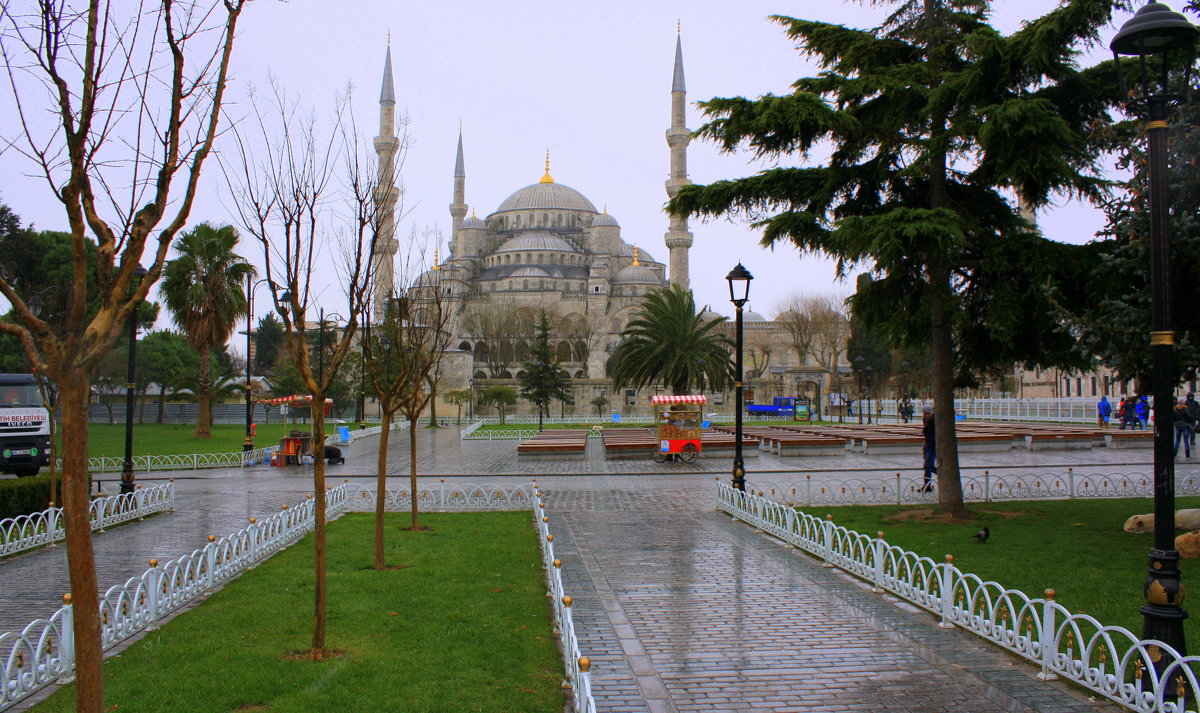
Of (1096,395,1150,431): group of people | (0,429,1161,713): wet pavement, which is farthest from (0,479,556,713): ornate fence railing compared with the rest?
(1096,395,1150,431): group of people

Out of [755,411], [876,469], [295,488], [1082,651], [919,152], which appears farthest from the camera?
[755,411]

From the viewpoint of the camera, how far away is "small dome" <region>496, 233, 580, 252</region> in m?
84.2

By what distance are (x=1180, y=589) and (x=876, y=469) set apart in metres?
14.3

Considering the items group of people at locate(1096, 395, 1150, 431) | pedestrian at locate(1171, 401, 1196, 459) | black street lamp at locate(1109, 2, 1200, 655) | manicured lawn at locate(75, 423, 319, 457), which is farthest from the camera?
group of people at locate(1096, 395, 1150, 431)

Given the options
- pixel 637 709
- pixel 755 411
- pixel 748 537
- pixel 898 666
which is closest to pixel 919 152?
pixel 748 537

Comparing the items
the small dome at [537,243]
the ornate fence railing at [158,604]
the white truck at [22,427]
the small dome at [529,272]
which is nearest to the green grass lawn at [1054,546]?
the ornate fence railing at [158,604]

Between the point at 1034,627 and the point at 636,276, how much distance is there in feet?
248

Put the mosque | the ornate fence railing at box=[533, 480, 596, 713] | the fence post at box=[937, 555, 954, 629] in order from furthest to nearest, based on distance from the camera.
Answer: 1. the mosque
2. the fence post at box=[937, 555, 954, 629]
3. the ornate fence railing at box=[533, 480, 596, 713]

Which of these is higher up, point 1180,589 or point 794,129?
point 794,129

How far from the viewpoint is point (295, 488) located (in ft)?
55.7

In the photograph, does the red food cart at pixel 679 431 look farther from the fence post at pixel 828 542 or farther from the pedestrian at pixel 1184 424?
the fence post at pixel 828 542

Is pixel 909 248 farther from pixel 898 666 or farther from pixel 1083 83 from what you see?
pixel 898 666

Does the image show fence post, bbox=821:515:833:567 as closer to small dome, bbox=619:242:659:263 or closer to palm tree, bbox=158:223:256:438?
palm tree, bbox=158:223:256:438

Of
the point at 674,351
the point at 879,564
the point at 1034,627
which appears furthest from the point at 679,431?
the point at 1034,627
